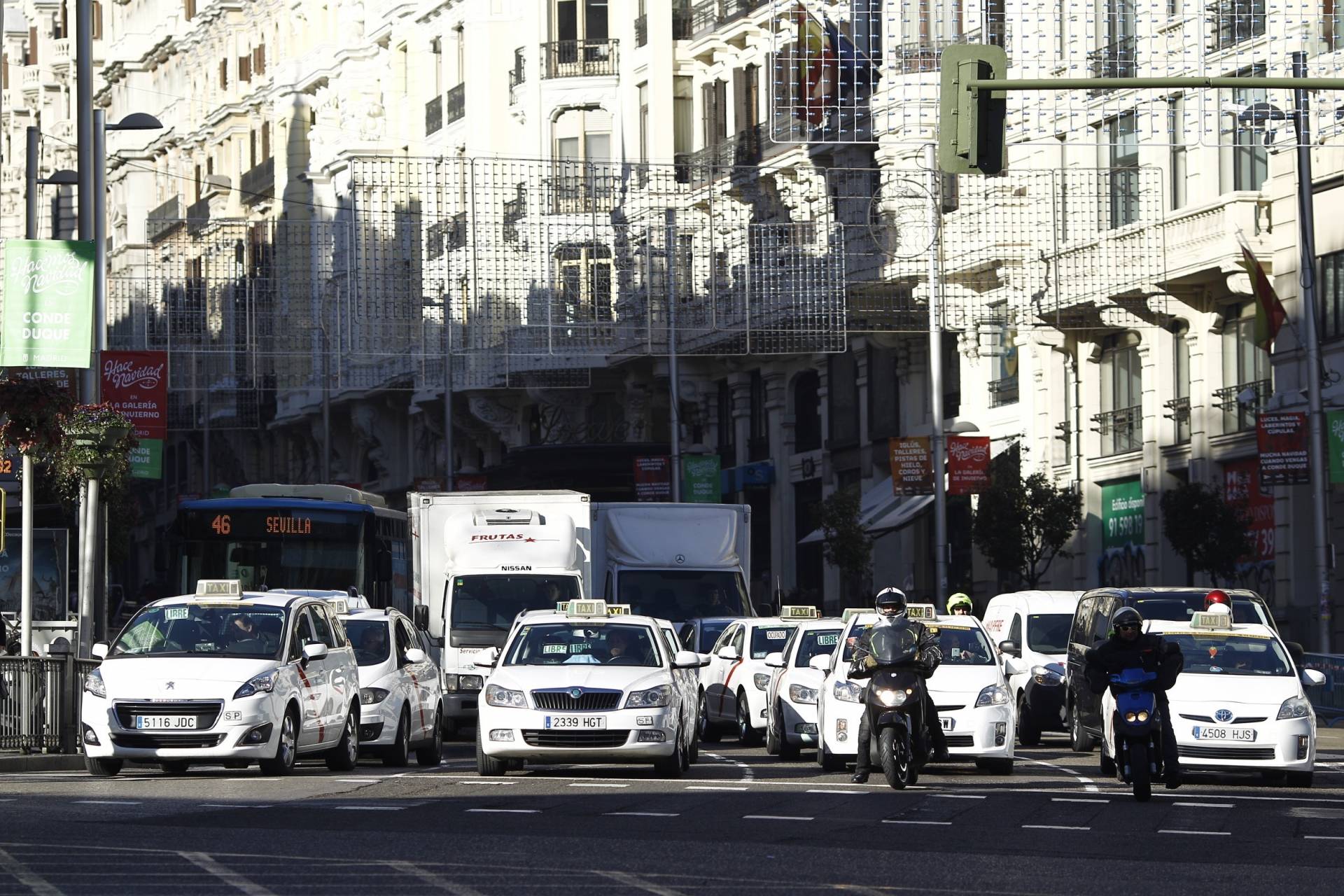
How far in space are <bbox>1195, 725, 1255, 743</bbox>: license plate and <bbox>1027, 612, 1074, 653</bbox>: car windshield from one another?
26.4 feet

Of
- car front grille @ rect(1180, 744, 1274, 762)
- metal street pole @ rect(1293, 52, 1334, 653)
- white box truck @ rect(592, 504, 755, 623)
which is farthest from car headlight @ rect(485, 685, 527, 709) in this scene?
metal street pole @ rect(1293, 52, 1334, 653)

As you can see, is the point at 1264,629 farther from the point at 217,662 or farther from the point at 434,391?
the point at 434,391

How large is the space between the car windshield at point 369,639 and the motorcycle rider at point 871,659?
5.92m

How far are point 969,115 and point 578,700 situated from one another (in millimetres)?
6404

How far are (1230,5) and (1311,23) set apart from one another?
9.24 feet

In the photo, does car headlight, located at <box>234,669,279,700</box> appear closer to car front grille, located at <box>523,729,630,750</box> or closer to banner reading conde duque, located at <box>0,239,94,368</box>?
car front grille, located at <box>523,729,630,750</box>

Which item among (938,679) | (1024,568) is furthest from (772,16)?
(938,679)

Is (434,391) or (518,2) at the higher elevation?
(518,2)

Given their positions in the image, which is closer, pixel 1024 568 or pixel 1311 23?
pixel 1311 23

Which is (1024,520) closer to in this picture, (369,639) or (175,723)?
(369,639)

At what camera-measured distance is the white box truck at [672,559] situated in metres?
35.9

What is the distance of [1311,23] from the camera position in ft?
133

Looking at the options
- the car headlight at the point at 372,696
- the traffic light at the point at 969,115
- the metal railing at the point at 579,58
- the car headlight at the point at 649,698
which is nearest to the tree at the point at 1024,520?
the metal railing at the point at 579,58

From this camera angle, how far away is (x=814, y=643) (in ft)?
94.9
